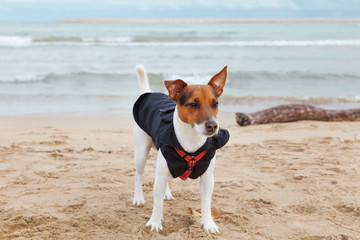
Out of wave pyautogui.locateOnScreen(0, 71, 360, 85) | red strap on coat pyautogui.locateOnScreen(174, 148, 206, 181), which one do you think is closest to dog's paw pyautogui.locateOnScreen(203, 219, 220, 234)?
Answer: red strap on coat pyautogui.locateOnScreen(174, 148, 206, 181)

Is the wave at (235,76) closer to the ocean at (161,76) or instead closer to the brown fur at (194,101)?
the ocean at (161,76)

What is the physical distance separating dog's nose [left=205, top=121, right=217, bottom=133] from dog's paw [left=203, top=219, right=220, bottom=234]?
113cm

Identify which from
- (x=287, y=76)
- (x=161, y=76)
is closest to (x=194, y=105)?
(x=161, y=76)

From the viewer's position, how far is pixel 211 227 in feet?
11.5

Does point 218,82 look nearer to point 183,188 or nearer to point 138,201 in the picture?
point 138,201

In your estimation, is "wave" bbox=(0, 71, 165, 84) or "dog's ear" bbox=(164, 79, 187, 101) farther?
"wave" bbox=(0, 71, 165, 84)

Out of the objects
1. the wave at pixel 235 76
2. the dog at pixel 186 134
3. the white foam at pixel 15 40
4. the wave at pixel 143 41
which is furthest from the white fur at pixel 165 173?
the white foam at pixel 15 40

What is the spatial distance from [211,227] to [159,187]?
0.62m

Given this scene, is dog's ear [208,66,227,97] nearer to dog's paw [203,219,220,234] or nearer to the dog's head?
the dog's head

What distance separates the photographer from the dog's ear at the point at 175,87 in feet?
9.85

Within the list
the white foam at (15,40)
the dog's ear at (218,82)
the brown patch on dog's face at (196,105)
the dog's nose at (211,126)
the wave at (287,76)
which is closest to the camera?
the dog's nose at (211,126)

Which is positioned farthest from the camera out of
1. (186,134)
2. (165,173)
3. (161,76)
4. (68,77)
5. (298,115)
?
(161,76)

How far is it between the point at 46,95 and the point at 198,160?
913 centimetres

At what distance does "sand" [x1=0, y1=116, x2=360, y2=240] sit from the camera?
11.6 ft
